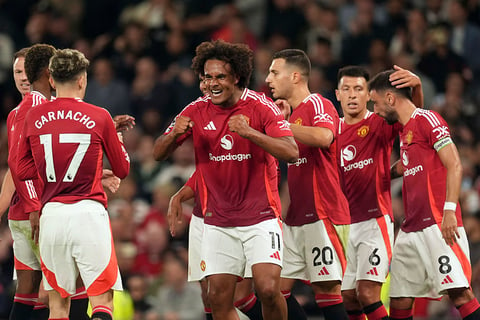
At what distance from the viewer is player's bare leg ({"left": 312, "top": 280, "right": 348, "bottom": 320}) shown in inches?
316

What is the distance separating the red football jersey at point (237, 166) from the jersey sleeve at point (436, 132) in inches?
53.3

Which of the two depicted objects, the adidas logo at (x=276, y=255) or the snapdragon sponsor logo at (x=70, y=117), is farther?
the adidas logo at (x=276, y=255)

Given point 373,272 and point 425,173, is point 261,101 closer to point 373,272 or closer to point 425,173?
point 425,173

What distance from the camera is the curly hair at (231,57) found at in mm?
7531

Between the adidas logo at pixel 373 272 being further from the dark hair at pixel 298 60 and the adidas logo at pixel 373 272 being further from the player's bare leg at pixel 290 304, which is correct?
the dark hair at pixel 298 60

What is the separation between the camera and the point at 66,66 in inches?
283

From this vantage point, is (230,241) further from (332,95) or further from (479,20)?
(479,20)

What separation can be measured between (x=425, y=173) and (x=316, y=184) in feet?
3.19

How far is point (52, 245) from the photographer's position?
7102mm

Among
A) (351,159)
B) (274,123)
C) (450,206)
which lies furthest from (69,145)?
(450,206)

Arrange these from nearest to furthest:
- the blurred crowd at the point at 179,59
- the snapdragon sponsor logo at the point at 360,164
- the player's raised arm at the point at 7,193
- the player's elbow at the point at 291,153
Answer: the player's elbow at the point at 291,153, the player's raised arm at the point at 7,193, the snapdragon sponsor logo at the point at 360,164, the blurred crowd at the point at 179,59

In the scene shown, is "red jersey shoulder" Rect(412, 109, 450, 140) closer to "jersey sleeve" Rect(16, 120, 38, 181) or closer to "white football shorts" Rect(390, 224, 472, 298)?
"white football shorts" Rect(390, 224, 472, 298)

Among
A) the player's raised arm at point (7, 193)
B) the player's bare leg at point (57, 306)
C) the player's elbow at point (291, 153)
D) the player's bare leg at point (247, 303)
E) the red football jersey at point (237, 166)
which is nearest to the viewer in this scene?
the player's elbow at point (291, 153)

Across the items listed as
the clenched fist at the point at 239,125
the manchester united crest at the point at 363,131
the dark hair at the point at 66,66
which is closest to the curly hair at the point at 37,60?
the dark hair at the point at 66,66
